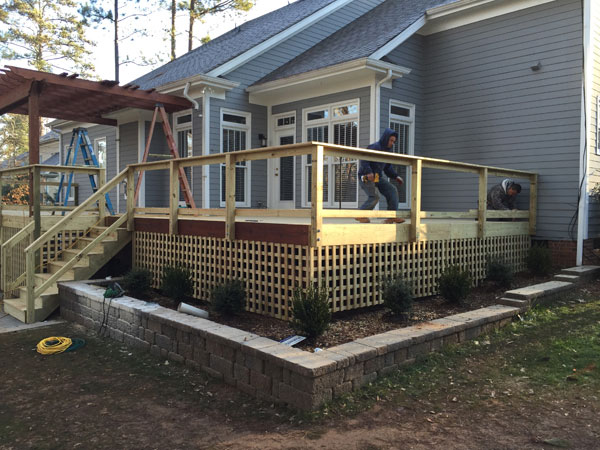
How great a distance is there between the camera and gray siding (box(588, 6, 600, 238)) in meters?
8.70

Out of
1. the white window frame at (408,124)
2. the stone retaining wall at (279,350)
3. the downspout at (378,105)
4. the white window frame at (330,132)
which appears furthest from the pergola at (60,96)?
the stone retaining wall at (279,350)

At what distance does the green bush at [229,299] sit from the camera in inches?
213

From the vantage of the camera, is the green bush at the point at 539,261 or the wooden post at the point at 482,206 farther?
the green bush at the point at 539,261

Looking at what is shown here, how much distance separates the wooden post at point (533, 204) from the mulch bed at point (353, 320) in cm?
251

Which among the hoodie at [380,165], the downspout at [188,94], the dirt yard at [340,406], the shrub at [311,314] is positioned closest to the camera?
the dirt yard at [340,406]

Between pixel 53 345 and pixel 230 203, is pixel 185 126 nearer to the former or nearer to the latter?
pixel 230 203

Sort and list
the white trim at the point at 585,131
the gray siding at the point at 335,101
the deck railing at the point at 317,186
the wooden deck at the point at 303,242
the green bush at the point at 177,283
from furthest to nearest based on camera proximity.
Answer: the gray siding at the point at 335,101
the white trim at the point at 585,131
the green bush at the point at 177,283
the wooden deck at the point at 303,242
the deck railing at the point at 317,186

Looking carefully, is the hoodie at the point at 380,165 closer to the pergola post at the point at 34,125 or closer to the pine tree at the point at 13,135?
the pergola post at the point at 34,125

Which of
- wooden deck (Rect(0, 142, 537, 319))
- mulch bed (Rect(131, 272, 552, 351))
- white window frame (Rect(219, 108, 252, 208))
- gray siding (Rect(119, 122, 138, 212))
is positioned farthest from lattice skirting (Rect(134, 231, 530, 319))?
gray siding (Rect(119, 122, 138, 212))

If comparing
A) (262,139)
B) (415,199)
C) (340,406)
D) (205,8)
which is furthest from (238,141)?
(205,8)

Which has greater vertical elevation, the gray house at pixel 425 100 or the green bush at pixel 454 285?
the gray house at pixel 425 100

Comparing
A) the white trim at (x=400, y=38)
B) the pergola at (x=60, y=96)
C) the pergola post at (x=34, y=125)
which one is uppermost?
the white trim at (x=400, y=38)

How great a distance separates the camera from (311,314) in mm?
4492

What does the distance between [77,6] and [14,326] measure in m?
24.8
